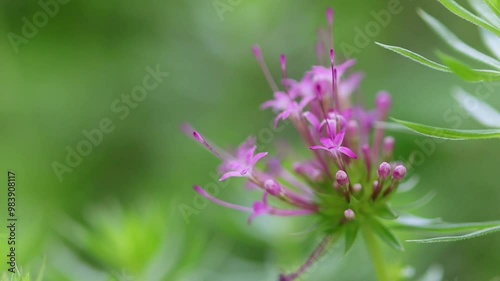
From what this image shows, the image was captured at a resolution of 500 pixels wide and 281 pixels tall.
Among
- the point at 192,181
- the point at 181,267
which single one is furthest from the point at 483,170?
the point at 181,267

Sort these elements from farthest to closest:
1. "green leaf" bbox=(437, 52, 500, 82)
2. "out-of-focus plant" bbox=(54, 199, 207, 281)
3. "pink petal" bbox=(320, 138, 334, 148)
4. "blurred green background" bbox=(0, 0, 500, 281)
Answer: "blurred green background" bbox=(0, 0, 500, 281)
"out-of-focus plant" bbox=(54, 199, 207, 281)
"pink petal" bbox=(320, 138, 334, 148)
"green leaf" bbox=(437, 52, 500, 82)

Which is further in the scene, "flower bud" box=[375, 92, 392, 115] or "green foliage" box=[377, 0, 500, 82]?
"flower bud" box=[375, 92, 392, 115]

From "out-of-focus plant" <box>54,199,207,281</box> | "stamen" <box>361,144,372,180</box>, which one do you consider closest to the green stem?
"stamen" <box>361,144,372,180</box>

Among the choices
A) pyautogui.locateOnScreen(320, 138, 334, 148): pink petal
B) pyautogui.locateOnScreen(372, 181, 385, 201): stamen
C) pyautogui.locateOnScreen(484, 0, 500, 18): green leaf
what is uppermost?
pyautogui.locateOnScreen(320, 138, 334, 148): pink petal

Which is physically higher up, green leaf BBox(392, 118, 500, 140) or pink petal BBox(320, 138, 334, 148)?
pink petal BBox(320, 138, 334, 148)

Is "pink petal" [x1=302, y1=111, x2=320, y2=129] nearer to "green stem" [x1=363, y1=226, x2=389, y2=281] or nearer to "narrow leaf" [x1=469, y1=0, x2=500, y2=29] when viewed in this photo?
"green stem" [x1=363, y1=226, x2=389, y2=281]

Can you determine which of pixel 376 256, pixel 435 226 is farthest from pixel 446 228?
pixel 376 256
